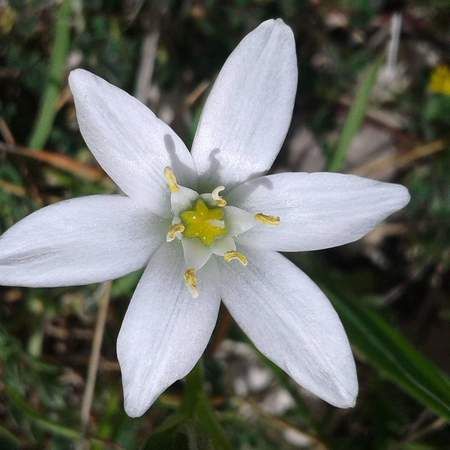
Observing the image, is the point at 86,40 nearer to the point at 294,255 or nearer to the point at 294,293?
the point at 294,255

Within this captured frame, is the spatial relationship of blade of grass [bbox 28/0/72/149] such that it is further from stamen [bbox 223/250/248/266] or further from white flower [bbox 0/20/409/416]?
stamen [bbox 223/250/248/266]

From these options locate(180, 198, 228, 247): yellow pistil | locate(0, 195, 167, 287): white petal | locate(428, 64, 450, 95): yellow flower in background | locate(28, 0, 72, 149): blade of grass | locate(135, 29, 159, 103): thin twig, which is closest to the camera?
locate(0, 195, 167, 287): white petal

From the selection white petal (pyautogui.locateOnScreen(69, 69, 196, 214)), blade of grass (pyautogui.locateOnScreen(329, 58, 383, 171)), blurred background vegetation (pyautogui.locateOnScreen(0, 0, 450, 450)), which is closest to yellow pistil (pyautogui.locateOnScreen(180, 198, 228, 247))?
white petal (pyautogui.locateOnScreen(69, 69, 196, 214))

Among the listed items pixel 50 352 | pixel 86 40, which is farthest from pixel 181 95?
pixel 50 352

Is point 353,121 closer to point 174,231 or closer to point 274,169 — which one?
point 274,169

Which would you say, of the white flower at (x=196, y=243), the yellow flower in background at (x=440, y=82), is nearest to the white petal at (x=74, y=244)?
the white flower at (x=196, y=243)
